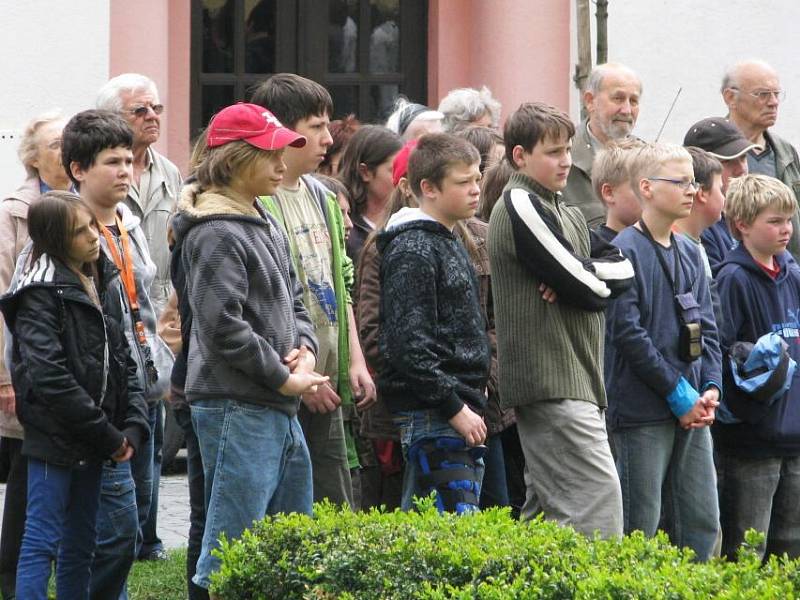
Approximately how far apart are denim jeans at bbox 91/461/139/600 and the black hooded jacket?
0.25 metres

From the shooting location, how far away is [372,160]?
7.64m

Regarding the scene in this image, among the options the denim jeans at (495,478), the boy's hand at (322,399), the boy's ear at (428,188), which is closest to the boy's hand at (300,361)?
the boy's hand at (322,399)

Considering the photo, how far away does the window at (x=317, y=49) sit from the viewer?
12.7 m

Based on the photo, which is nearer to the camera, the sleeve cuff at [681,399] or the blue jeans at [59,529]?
the blue jeans at [59,529]

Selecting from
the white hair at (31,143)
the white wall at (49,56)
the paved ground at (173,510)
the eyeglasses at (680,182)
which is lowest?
the paved ground at (173,510)

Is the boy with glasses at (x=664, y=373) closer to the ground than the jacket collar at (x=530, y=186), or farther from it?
closer to the ground

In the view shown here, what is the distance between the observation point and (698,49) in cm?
1285

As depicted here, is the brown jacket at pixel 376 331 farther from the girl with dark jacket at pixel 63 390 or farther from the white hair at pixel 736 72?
the white hair at pixel 736 72

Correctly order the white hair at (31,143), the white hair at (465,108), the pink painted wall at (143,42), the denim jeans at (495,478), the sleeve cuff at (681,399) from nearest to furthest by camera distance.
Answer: the sleeve cuff at (681,399)
the white hair at (31,143)
the denim jeans at (495,478)
the white hair at (465,108)
the pink painted wall at (143,42)

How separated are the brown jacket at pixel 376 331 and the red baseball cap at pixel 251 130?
1213 mm

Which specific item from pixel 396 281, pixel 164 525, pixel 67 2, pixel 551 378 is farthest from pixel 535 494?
pixel 67 2

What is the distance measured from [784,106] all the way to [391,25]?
3.17 m

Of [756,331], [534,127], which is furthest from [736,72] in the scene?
[534,127]

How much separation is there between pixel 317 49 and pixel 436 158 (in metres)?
6.56
